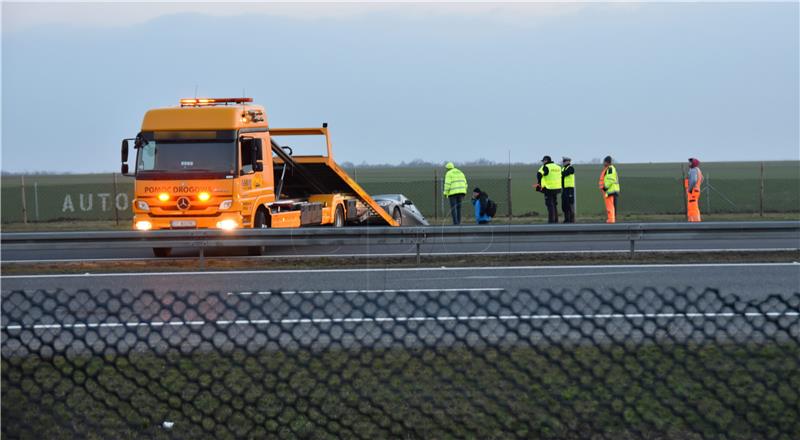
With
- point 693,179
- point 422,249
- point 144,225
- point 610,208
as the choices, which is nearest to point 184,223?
point 144,225

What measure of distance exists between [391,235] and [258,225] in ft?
10.4

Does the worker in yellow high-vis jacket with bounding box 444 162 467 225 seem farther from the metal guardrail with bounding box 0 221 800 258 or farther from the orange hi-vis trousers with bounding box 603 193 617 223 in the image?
the metal guardrail with bounding box 0 221 800 258

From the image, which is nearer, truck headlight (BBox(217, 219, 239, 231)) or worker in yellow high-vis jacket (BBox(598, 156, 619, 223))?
truck headlight (BBox(217, 219, 239, 231))

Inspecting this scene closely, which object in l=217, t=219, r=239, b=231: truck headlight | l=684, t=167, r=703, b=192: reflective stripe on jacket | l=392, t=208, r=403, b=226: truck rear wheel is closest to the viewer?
l=217, t=219, r=239, b=231: truck headlight

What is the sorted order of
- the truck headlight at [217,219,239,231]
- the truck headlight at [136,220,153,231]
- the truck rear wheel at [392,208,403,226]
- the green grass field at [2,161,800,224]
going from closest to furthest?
1. the truck headlight at [217,219,239,231]
2. the truck headlight at [136,220,153,231]
3. the truck rear wheel at [392,208,403,226]
4. the green grass field at [2,161,800,224]

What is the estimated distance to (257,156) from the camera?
17906mm

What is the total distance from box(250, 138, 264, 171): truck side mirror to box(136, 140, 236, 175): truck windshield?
1.28 ft

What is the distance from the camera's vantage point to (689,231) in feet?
52.0

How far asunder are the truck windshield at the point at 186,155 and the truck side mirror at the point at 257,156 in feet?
1.28

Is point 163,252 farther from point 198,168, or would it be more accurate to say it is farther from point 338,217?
point 338,217

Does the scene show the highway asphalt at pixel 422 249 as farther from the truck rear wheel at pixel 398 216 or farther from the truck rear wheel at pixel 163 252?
the truck rear wheel at pixel 398 216

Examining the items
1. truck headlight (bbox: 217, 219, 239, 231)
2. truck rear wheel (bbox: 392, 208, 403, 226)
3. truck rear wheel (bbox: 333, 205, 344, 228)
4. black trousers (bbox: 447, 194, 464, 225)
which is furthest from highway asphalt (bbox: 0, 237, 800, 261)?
black trousers (bbox: 447, 194, 464, 225)

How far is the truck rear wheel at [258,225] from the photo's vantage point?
17.5 metres

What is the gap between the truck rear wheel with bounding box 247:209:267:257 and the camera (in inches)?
691
